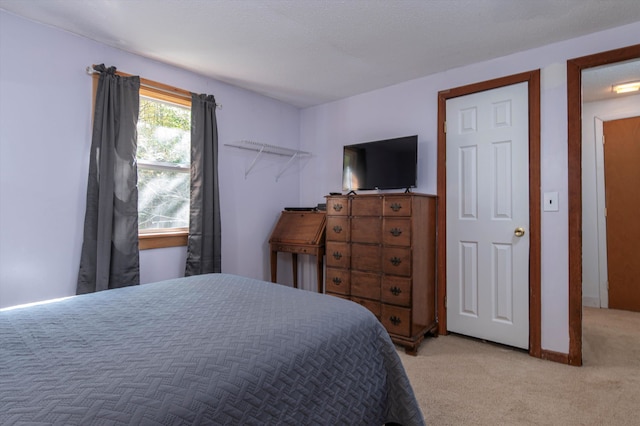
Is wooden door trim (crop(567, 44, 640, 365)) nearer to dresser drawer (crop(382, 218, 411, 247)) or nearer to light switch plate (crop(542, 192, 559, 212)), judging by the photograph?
light switch plate (crop(542, 192, 559, 212))

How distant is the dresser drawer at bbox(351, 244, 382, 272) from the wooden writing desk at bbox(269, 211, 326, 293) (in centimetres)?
46

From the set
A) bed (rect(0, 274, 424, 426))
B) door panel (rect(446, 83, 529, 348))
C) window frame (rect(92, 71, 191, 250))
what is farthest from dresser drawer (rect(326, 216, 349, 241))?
bed (rect(0, 274, 424, 426))

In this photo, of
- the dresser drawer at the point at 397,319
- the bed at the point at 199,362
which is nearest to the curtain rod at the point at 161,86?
the bed at the point at 199,362

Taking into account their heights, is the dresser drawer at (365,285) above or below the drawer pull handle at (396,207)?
below

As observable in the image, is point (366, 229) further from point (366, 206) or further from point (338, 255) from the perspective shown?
point (338, 255)

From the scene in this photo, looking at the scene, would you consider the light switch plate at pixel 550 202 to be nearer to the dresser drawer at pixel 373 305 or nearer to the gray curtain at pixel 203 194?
the dresser drawer at pixel 373 305

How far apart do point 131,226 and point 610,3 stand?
3447 mm

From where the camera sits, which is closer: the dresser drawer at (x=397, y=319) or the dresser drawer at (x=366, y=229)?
the dresser drawer at (x=397, y=319)

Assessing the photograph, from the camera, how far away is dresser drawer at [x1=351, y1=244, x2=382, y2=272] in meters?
2.66

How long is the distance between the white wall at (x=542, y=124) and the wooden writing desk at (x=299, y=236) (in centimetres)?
46

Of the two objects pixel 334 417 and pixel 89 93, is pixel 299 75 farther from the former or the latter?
pixel 334 417

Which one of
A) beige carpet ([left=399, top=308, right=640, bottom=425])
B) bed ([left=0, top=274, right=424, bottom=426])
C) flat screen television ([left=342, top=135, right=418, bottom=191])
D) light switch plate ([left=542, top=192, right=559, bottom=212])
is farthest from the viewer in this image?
flat screen television ([left=342, top=135, right=418, bottom=191])

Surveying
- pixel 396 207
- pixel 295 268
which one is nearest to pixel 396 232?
pixel 396 207

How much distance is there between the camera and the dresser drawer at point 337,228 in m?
2.86
